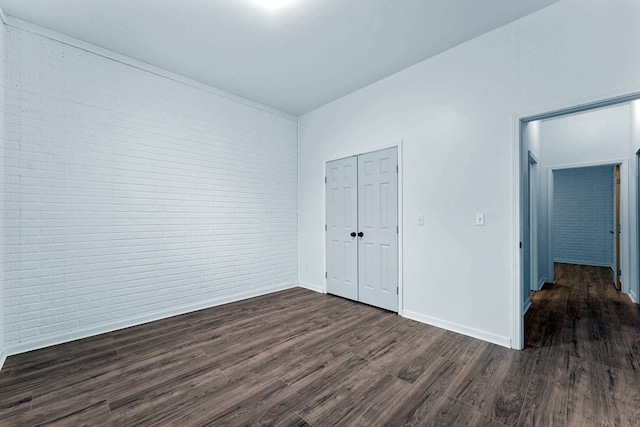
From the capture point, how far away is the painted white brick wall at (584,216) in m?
6.88

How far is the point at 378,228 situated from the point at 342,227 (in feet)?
2.22

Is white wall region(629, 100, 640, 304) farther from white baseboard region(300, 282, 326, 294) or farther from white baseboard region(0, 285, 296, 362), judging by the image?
white baseboard region(0, 285, 296, 362)

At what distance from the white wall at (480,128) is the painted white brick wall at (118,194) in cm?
223

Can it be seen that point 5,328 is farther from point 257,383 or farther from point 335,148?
point 335,148

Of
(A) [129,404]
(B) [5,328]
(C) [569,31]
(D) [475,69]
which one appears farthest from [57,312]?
(C) [569,31]

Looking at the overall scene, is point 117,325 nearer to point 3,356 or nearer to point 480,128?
point 3,356

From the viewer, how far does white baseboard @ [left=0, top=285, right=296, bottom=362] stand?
2.59m

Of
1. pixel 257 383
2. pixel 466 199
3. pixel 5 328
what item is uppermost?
pixel 466 199

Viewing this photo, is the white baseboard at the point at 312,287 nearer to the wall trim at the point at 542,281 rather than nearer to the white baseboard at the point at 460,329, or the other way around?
the white baseboard at the point at 460,329

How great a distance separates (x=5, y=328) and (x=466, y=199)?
4.54 meters

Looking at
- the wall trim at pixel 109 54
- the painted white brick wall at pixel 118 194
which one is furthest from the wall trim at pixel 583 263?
the wall trim at pixel 109 54

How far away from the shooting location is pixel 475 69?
9.52ft

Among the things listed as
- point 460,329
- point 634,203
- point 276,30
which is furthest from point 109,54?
point 634,203

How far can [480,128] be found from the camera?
9.41 feet
